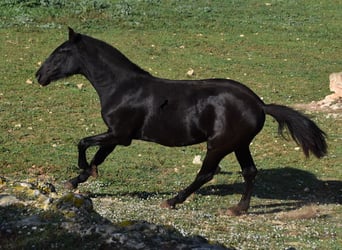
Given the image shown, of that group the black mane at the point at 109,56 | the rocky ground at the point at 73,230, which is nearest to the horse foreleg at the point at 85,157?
the black mane at the point at 109,56

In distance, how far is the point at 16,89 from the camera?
52.2 feet

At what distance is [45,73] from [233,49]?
33.7 ft

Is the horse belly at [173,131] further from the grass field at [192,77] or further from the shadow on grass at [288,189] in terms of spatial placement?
the shadow on grass at [288,189]

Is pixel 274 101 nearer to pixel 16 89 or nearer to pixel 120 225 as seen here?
pixel 16 89

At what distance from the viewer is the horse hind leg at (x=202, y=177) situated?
9836 millimetres

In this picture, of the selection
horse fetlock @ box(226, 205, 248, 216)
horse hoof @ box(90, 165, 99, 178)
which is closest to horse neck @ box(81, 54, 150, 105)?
horse hoof @ box(90, 165, 99, 178)

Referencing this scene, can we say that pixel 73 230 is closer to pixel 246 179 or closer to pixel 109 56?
pixel 246 179

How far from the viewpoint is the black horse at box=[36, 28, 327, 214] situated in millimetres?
9758

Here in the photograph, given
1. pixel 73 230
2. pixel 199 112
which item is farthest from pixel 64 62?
pixel 73 230

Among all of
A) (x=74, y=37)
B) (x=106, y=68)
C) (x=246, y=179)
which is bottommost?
(x=246, y=179)

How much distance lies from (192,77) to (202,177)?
803 centimetres

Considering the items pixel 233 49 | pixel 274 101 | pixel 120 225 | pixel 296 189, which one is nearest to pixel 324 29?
pixel 233 49

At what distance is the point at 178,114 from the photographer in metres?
9.91

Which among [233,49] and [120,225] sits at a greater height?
[120,225]
